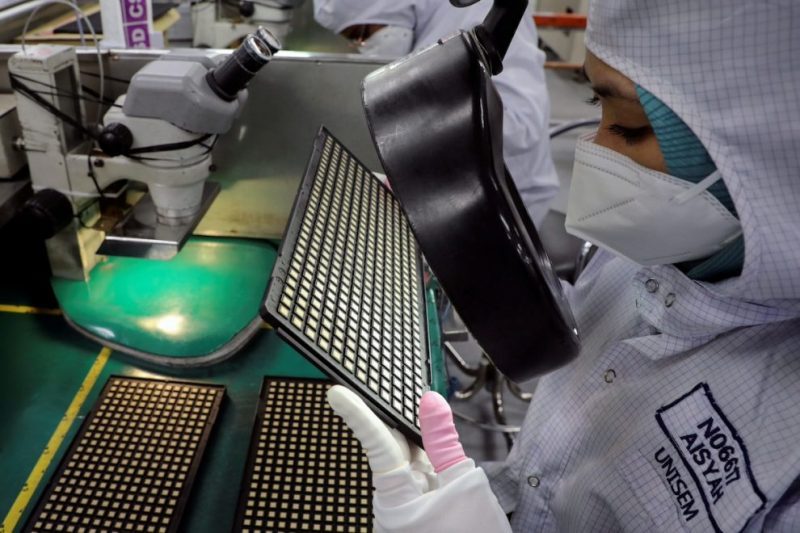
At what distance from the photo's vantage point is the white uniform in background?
1.77 feet

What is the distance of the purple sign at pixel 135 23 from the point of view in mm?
1545

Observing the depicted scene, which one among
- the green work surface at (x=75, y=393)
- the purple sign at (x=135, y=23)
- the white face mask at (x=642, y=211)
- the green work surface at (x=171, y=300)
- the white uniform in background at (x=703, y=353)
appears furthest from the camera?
the purple sign at (x=135, y=23)

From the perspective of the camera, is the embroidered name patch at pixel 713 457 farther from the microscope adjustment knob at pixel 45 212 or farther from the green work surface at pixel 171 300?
the microscope adjustment knob at pixel 45 212

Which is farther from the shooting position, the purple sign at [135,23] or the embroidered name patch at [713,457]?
the purple sign at [135,23]

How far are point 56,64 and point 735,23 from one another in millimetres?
1078

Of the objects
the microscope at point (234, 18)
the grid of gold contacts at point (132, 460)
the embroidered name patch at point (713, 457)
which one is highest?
the embroidered name patch at point (713, 457)

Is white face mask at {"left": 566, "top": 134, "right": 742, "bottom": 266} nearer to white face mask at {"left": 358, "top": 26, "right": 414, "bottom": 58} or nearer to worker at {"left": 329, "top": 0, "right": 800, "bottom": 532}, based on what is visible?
worker at {"left": 329, "top": 0, "right": 800, "bottom": 532}

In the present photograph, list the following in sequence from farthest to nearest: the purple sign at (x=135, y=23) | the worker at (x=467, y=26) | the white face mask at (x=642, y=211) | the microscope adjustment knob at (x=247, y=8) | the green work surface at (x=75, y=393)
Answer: the microscope adjustment knob at (x=247, y=8) < the worker at (x=467, y=26) < the purple sign at (x=135, y=23) < the green work surface at (x=75, y=393) < the white face mask at (x=642, y=211)

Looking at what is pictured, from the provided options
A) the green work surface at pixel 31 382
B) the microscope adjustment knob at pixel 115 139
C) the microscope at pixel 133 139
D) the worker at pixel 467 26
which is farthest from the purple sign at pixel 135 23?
the green work surface at pixel 31 382

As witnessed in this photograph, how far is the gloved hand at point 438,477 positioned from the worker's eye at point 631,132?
37 centimetres

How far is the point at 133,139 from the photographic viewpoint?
1031mm

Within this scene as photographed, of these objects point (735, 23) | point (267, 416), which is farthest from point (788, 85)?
point (267, 416)

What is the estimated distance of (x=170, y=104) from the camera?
3.26ft

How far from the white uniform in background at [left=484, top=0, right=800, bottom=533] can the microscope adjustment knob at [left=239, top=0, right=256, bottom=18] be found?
2.15 m
